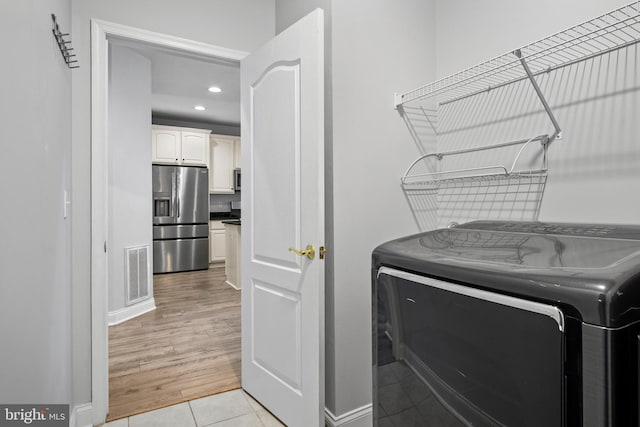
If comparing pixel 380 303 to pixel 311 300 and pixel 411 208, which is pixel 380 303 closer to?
pixel 311 300

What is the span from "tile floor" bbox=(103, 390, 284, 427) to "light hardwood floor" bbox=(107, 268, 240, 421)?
7 centimetres

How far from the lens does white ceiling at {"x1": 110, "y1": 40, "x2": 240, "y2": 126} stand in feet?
12.8

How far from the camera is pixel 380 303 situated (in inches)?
44.6

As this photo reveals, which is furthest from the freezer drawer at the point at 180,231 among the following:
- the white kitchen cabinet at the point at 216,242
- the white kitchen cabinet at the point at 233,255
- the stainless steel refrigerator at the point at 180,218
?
the white kitchen cabinet at the point at 233,255

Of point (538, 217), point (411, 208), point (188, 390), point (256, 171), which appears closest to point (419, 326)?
point (538, 217)

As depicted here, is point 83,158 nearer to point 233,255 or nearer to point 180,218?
point 233,255

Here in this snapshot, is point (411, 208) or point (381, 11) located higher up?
point (381, 11)

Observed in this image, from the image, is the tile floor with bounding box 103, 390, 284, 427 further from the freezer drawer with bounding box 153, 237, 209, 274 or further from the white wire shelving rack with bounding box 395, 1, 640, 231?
the freezer drawer with bounding box 153, 237, 209, 274

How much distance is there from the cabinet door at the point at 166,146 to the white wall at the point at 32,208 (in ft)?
14.4

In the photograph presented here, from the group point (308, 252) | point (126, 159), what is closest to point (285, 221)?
point (308, 252)

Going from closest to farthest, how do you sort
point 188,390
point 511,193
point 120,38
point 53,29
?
point 53,29 → point 511,193 → point 120,38 → point 188,390

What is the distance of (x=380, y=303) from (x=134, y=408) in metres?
1.69

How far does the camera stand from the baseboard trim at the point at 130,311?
131 inches

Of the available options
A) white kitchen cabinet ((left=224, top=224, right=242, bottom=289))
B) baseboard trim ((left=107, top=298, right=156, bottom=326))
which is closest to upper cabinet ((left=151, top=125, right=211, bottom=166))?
white kitchen cabinet ((left=224, top=224, right=242, bottom=289))
